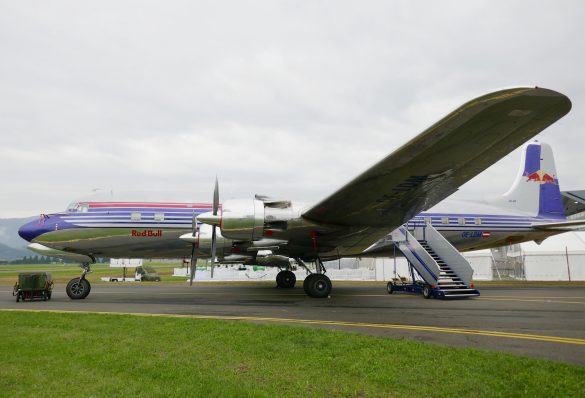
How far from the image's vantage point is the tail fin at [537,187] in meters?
21.6

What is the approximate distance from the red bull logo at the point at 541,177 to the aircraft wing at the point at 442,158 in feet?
42.7

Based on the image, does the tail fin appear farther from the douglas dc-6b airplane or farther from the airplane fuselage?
the airplane fuselage

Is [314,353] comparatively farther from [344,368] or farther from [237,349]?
[237,349]

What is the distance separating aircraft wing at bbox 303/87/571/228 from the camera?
269 inches

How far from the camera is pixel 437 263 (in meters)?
17.0

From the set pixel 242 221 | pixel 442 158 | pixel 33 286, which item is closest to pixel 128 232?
pixel 33 286

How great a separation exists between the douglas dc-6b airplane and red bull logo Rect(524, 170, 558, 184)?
8cm

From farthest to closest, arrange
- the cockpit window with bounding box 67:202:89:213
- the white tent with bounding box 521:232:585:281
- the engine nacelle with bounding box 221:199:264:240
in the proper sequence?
the white tent with bounding box 521:232:585:281
the cockpit window with bounding box 67:202:89:213
the engine nacelle with bounding box 221:199:264:240

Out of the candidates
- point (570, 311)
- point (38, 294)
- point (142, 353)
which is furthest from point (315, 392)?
point (38, 294)

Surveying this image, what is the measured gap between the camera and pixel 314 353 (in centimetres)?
620

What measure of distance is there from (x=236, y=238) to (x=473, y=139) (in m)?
7.80

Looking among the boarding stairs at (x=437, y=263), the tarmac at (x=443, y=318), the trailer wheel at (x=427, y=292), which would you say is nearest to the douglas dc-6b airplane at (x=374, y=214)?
the boarding stairs at (x=437, y=263)

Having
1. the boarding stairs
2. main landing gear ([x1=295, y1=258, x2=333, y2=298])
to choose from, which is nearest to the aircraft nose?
main landing gear ([x1=295, y1=258, x2=333, y2=298])

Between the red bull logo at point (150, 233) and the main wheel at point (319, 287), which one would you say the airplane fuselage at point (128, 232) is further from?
the main wheel at point (319, 287)
